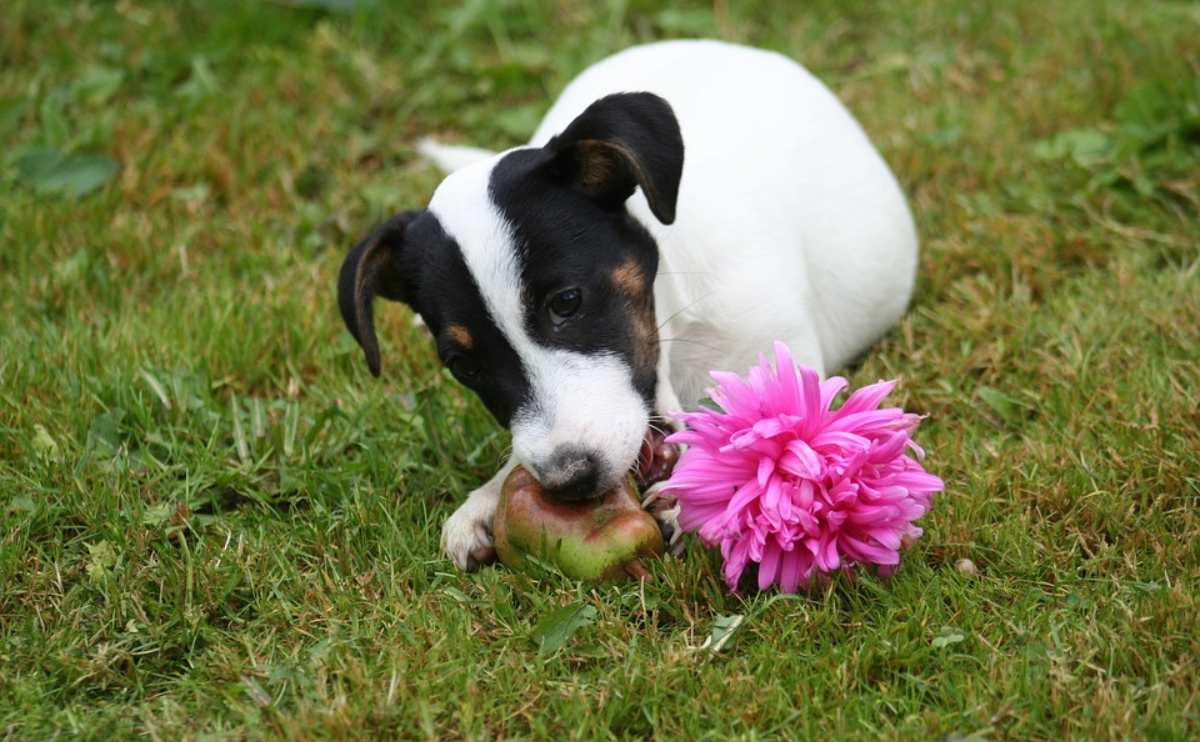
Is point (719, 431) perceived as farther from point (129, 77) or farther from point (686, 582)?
point (129, 77)

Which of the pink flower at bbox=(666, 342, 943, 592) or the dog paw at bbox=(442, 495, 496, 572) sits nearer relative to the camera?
the pink flower at bbox=(666, 342, 943, 592)

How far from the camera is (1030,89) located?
5898mm

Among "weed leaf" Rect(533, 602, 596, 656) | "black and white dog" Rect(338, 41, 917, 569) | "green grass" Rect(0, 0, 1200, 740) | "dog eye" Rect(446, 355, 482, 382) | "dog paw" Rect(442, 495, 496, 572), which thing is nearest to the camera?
"green grass" Rect(0, 0, 1200, 740)

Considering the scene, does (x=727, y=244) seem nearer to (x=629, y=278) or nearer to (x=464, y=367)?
(x=629, y=278)

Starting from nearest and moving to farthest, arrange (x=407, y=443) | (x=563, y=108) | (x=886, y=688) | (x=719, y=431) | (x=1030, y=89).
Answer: (x=886, y=688) → (x=719, y=431) → (x=407, y=443) → (x=563, y=108) → (x=1030, y=89)

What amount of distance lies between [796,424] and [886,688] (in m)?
0.58

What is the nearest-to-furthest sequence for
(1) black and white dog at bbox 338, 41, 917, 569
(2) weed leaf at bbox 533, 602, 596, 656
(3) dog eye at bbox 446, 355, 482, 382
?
(2) weed leaf at bbox 533, 602, 596, 656
(1) black and white dog at bbox 338, 41, 917, 569
(3) dog eye at bbox 446, 355, 482, 382

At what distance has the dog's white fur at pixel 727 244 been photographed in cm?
324

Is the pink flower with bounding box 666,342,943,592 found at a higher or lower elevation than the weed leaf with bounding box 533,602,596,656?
higher

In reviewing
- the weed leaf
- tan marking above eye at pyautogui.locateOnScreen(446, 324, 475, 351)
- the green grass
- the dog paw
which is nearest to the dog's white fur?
the dog paw

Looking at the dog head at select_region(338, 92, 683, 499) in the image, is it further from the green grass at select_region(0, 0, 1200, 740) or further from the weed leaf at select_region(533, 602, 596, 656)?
the green grass at select_region(0, 0, 1200, 740)

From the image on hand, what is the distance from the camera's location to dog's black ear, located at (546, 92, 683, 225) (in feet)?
10.8

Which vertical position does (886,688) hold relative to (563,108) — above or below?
below

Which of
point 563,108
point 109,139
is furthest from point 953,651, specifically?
point 109,139
